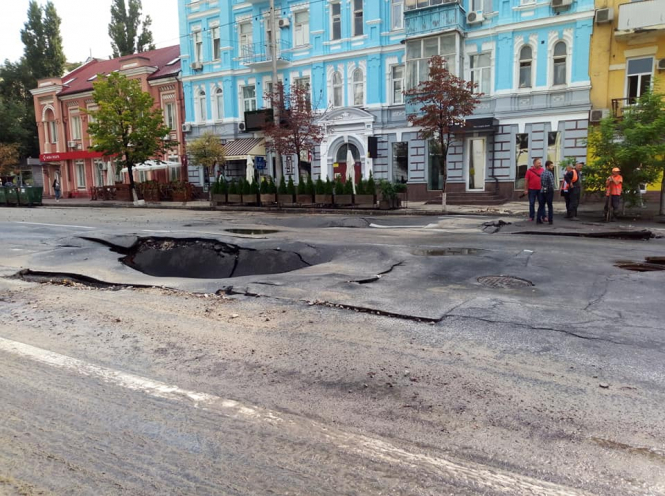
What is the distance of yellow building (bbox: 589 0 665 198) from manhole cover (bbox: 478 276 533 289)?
1751 cm

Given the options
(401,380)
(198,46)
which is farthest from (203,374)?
(198,46)

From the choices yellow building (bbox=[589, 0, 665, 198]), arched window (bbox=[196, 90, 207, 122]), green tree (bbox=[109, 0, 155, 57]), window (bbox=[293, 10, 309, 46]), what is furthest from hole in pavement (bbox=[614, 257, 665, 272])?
green tree (bbox=[109, 0, 155, 57])

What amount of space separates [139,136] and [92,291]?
2593 centimetres

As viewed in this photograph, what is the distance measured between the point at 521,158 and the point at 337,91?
433 inches

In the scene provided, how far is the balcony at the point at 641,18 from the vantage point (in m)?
20.3

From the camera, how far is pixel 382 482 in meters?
2.66

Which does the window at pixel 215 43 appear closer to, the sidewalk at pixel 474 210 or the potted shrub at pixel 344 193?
the sidewalk at pixel 474 210

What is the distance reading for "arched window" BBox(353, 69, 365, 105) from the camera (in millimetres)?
27781

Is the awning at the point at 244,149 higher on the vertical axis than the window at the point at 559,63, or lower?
lower

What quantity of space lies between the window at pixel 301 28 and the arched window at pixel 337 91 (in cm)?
309

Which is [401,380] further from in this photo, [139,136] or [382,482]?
[139,136]

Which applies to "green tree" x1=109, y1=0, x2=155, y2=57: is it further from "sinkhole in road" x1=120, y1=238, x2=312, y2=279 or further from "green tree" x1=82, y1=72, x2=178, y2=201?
"sinkhole in road" x1=120, y1=238, x2=312, y2=279

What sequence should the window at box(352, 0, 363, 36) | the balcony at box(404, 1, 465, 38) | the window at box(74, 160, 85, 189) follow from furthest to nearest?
the window at box(74, 160, 85, 189), the window at box(352, 0, 363, 36), the balcony at box(404, 1, 465, 38)

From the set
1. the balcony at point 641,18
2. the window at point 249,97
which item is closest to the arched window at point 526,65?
the balcony at point 641,18
